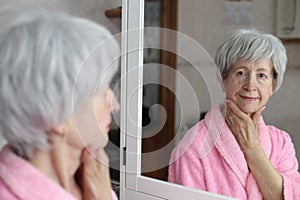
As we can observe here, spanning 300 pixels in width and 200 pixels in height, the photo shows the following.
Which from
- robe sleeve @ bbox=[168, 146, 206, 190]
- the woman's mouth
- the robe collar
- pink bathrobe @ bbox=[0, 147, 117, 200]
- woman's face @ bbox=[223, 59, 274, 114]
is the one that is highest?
woman's face @ bbox=[223, 59, 274, 114]

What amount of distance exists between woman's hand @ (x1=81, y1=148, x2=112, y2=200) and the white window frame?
278 mm

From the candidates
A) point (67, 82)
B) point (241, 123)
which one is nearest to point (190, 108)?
point (241, 123)

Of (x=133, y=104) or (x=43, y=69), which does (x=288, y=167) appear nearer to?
(x=133, y=104)

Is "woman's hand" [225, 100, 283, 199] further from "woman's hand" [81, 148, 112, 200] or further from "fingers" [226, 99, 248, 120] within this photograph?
"woman's hand" [81, 148, 112, 200]

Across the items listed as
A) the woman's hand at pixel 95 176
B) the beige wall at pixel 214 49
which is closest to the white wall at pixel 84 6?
the beige wall at pixel 214 49

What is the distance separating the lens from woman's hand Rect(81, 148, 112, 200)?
66 centimetres

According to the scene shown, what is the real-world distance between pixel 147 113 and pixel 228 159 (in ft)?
0.69

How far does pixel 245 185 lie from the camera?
850mm

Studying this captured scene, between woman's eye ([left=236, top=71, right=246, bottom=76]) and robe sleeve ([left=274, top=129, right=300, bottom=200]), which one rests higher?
woman's eye ([left=236, top=71, right=246, bottom=76])

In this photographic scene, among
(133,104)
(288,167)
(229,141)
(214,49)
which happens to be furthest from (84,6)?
(288,167)

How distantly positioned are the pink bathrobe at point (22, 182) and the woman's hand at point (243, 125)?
401 millimetres

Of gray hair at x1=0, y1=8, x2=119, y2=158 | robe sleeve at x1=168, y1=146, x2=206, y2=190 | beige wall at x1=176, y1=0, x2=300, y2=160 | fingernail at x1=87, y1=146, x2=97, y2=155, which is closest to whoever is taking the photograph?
gray hair at x1=0, y1=8, x2=119, y2=158

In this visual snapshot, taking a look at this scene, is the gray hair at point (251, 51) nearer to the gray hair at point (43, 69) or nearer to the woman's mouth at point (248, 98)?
the woman's mouth at point (248, 98)

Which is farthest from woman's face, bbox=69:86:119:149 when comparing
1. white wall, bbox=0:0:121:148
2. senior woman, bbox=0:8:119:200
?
white wall, bbox=0:0:121:148
